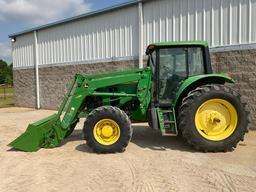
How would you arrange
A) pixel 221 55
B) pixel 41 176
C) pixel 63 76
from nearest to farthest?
pixel 41 176 → pixel 221 55 → pixel 63 76

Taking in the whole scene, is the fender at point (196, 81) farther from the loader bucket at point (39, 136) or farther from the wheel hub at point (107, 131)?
the loader bucket at point (39, 136)

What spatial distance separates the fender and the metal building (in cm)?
251

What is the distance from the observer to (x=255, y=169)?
5.92 meters

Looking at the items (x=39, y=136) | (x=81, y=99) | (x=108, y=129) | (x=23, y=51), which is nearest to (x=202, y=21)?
(x=81, y=99)

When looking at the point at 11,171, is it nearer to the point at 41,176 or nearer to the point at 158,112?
the point at 41,176

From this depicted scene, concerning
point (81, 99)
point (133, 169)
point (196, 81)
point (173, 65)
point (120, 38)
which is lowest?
point (133, 169)

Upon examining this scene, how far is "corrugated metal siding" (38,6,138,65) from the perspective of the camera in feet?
44.9

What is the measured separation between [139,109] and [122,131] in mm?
1000

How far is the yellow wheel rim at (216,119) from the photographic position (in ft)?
23.7

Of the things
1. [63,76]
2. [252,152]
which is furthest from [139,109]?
[63,76]

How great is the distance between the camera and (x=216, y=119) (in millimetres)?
7234

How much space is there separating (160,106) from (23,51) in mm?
14371

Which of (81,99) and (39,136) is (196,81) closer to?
(81,99)

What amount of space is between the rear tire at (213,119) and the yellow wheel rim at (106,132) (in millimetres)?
1319
